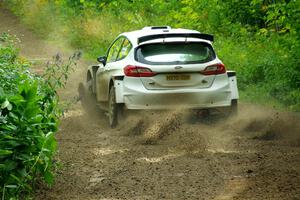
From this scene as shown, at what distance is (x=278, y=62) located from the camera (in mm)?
16953

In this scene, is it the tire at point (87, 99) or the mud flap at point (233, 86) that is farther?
the tire at point (87, 99)

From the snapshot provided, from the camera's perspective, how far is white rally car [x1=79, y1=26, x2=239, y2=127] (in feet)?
41.9

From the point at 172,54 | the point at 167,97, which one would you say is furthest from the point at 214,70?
the point at 167,97

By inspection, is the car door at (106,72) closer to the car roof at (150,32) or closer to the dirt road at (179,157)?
the car roof at (150,32)

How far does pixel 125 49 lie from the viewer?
13.6 meters

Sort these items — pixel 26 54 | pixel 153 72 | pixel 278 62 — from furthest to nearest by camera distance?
1. pixel 26 54
2. pixel 278 62
3. pixel 153 72

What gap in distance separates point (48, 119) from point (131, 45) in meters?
5.27

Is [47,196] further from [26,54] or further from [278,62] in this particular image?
[26,54]

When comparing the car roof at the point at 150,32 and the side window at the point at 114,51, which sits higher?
the car roof at the point at 150,32

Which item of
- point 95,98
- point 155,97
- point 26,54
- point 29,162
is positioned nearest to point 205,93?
point 155,97

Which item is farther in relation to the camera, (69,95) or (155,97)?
(69,95)

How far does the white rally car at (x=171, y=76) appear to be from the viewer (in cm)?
1277

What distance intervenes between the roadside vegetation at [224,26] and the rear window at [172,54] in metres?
2.76

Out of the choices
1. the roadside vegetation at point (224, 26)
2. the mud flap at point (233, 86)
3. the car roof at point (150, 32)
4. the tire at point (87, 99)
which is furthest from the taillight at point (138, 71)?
the roadside vegetation at point (224, 26)
